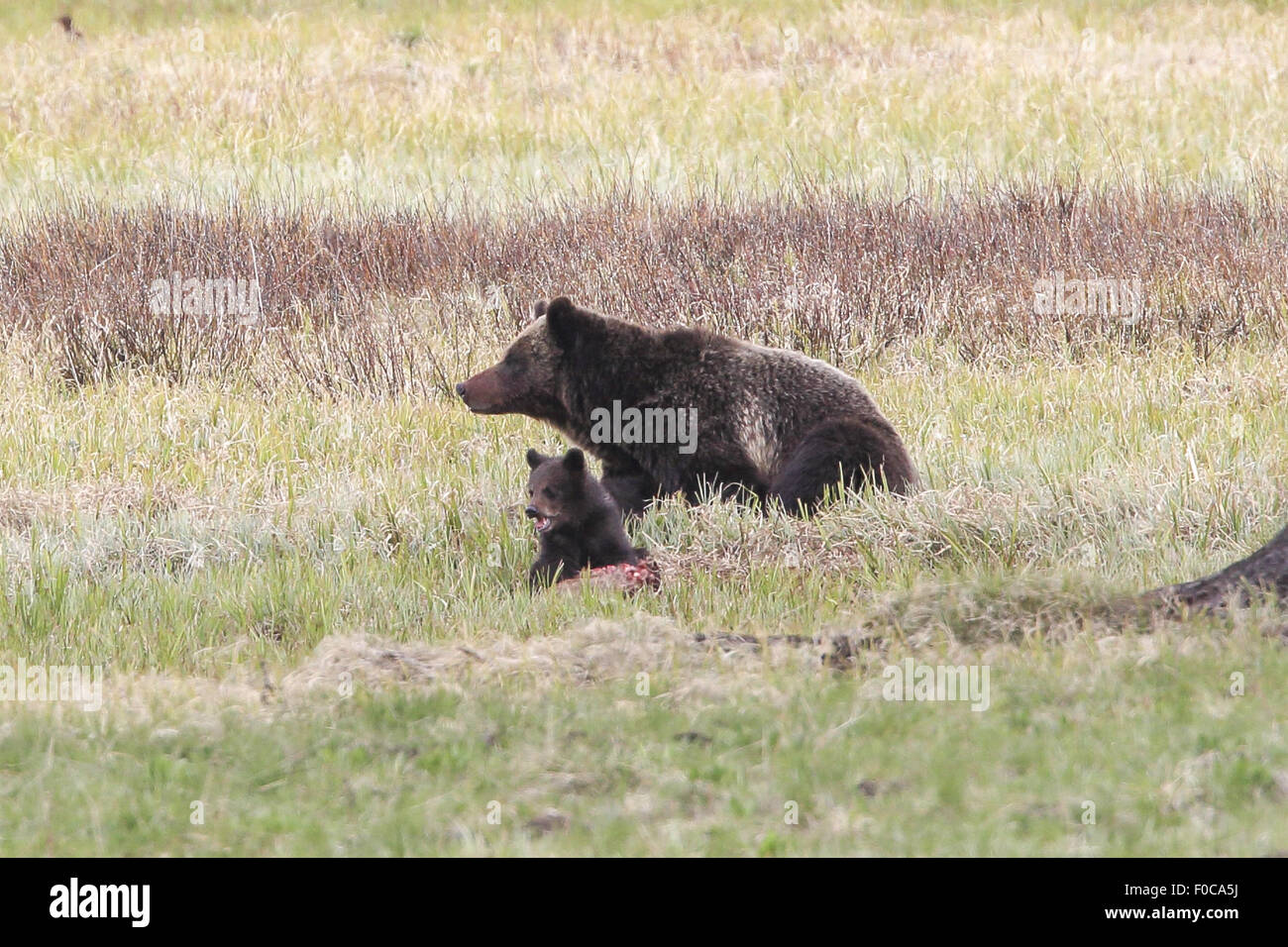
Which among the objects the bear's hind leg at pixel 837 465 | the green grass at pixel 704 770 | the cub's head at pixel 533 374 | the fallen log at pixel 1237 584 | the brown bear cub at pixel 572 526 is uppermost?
the cub's head at pixel 533 374

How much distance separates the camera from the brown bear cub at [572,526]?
820 cm

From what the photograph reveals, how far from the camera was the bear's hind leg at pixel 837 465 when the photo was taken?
855 cm

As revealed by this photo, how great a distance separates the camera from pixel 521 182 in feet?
64.3

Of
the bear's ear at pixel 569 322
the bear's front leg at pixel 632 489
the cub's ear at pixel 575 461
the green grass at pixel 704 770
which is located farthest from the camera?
the bear's ear at pixel 569 322

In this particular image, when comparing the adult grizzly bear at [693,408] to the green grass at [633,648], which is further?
the adult grizzly bear at [693,408]

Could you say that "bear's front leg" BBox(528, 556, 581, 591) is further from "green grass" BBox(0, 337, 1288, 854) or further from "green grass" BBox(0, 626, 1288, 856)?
"green grass" BBox(0, 626, 1288, 856)

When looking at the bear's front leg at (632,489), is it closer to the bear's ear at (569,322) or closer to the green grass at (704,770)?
the bear's ear at (569,322)

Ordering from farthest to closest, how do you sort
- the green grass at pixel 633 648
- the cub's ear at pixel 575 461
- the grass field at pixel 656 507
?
the cub's ear at pixel 575 461, the grass field at pixel 656 507, the green grass at pixel 633 648

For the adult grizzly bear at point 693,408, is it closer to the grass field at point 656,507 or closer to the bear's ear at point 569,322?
the bear's ear at point 569,322

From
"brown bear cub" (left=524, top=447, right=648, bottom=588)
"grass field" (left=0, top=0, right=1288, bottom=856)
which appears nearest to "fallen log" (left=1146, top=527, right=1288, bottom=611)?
"grass field" (left=0, top=0, right=1288, bottom=856)

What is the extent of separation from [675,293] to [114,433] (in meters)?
5.24

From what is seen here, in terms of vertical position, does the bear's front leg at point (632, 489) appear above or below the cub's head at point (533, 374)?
below

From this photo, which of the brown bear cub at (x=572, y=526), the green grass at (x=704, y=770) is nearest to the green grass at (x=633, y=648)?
the green grass at (x=704, y=770)
